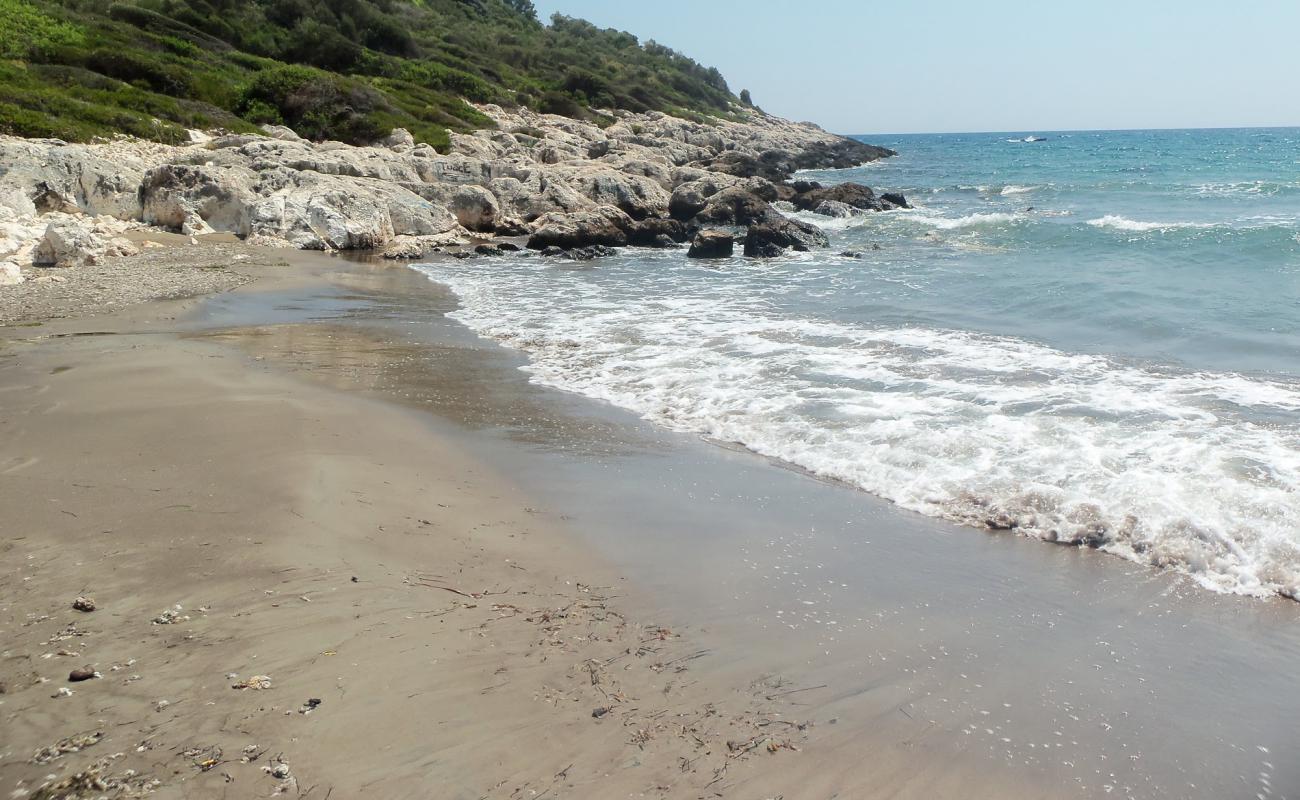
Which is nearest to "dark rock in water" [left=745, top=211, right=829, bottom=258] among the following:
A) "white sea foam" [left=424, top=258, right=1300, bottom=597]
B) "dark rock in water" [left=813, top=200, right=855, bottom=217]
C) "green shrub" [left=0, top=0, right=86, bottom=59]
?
"dark rock in water" [left=813, top=200, right=855, bottom=217]

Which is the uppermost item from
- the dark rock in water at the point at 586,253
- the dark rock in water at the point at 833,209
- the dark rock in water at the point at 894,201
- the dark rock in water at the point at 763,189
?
the dark rock in water at the point at 763,189

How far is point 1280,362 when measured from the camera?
9555 mm

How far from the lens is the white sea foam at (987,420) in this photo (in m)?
5.32

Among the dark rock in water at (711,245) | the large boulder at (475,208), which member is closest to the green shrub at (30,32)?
the large boulder at (475,208)

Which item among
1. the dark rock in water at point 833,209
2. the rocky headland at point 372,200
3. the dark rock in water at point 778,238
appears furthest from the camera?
the dark rock in water at point 833,209

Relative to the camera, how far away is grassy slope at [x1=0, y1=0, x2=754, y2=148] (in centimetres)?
2514

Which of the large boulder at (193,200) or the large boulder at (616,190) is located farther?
the large boulder at (616,190)

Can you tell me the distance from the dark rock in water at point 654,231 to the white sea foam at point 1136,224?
12649 millimetres

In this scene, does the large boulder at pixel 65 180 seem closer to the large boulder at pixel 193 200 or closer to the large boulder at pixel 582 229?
the large boulder at pixel 193 200

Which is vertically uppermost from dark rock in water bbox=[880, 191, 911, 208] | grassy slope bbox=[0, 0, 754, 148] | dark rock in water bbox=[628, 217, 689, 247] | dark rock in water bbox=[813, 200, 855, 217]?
grassy slope bbox=[0, 0, 754, 148]

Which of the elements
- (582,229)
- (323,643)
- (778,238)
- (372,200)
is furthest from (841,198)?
(323,643)

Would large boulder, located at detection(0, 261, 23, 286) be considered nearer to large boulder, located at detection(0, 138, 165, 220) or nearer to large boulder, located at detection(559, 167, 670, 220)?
large boulder, located at detection(0, 138, 165, 220)

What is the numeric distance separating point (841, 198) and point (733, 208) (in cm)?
750

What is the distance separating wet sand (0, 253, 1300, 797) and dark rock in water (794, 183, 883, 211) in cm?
2785
